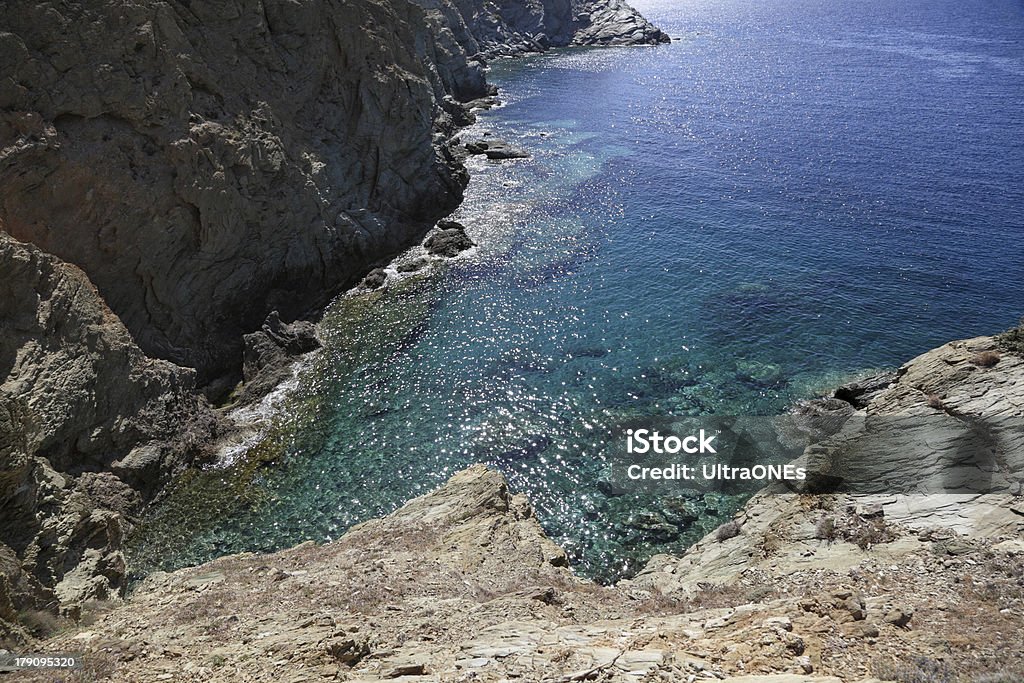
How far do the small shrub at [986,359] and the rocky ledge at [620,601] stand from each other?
71 millimetres

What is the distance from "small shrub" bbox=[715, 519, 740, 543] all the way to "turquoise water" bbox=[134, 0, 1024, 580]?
2442 mm

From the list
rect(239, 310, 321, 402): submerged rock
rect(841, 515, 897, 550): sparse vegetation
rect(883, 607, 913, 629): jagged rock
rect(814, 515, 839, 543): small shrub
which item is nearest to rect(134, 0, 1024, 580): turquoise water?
rect(239, 310, 321, 402): submerged rock

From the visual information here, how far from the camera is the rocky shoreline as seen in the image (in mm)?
25391

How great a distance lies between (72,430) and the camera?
27562 millimetres

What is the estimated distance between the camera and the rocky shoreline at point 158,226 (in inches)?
1000

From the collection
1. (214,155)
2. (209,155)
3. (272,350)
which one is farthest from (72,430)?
(214,155)

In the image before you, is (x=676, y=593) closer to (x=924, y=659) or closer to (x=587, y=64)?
(x=924, y=659)

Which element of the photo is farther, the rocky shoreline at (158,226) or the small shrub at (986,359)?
the small shrub at (986,359)

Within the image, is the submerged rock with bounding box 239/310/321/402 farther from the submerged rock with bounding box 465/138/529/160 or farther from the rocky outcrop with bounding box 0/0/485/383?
the submerged rock with bounding box 465/138/529/160

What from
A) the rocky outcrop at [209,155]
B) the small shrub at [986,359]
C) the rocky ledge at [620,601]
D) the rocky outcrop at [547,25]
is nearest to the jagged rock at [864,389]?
the small shrub at [986,359]

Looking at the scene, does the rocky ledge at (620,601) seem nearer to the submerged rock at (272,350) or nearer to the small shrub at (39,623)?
the small shrub at (39,623)

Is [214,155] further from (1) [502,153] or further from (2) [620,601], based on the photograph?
(1) [502,153]

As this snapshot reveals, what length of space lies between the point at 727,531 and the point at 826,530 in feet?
13.7

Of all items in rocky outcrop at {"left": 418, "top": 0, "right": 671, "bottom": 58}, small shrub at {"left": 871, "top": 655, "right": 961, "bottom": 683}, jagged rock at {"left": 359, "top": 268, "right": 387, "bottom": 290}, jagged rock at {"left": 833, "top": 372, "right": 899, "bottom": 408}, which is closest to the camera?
small shrub at {"left": 871, "top": 655, "right": 961, "bottom": 683}
